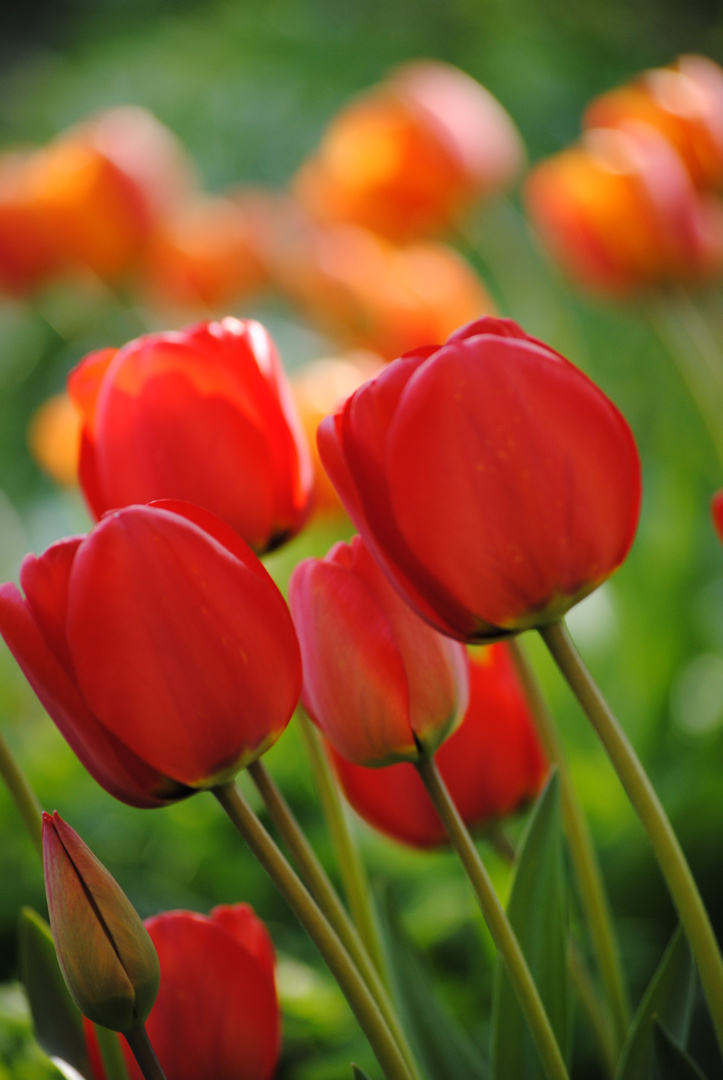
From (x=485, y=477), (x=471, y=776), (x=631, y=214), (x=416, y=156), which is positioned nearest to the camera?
(x=485, y=477)

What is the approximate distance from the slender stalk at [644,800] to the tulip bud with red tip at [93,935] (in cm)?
10

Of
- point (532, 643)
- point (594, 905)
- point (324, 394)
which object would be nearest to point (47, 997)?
point (594, 905)

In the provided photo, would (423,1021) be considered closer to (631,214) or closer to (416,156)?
(631,214)

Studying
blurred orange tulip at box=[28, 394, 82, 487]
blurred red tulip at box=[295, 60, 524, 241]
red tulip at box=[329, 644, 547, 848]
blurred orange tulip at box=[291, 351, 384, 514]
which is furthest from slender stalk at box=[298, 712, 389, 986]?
blurred red tulip at box=[295, 60, 524, 241]

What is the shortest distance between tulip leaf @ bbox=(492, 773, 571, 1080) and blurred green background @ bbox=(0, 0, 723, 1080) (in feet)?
0.23

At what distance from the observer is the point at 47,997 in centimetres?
26

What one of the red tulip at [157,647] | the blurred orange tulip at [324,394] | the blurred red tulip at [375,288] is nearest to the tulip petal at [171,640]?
the red tulip at [157,647]

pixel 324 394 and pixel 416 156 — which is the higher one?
pixel 416 156

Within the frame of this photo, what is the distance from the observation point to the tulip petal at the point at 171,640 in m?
0.19

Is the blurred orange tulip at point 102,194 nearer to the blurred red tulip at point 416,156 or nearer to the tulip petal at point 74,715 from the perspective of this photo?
the blurred red tulip at point 416,156

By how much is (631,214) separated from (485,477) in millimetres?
425

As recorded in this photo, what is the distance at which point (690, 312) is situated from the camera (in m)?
0.66

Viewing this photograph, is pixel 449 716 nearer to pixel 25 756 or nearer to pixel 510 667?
pixel 510 667

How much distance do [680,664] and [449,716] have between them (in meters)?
0.45
